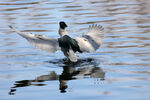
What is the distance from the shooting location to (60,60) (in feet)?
30.5

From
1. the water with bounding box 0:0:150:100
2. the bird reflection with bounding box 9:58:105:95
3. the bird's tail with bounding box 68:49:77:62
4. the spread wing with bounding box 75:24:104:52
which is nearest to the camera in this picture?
the water with bounding box 0:0:150:100

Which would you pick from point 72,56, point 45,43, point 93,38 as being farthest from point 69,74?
point 93,38

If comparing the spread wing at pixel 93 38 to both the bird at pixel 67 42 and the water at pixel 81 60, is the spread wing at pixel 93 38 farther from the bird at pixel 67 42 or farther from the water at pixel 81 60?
the water at pixel 81 60

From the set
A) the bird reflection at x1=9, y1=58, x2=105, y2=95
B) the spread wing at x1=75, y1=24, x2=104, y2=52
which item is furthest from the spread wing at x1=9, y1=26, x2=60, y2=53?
the spread wing at x1=75, y1=24, x2=104, y2=52

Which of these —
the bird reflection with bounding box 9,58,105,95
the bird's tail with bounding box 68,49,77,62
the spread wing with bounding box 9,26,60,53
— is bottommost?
the bird reflection with bounding box 9,58,105,95

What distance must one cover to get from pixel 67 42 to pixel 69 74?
102 centimetres

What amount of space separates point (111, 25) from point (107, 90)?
6.06 metres

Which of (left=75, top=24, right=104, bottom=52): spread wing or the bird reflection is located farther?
(left=75, top=24, right=104, bottom=52): spread wing

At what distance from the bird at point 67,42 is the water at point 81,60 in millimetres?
242

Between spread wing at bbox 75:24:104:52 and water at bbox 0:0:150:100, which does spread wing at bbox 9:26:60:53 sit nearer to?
water at bbox 0:0:150:100

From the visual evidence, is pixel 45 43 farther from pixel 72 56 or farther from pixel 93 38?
pixel 93 38

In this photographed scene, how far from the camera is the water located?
6.73 meters

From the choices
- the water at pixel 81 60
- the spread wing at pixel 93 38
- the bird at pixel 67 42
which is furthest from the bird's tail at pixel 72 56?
the spread wing at pixel 93 38

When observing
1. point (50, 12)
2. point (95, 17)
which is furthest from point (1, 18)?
point (95, 17)
